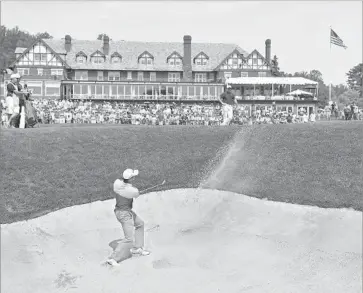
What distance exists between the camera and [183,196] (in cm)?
1808

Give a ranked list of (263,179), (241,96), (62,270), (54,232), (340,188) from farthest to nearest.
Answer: (241,96) < (263,179) < (340,188) < (54,232) < (62,270)

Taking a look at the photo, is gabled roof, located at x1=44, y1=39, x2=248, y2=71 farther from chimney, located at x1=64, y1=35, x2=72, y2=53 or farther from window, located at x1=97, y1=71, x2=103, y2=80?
window, located at x1=97, y1=71, x2=103, y2=80

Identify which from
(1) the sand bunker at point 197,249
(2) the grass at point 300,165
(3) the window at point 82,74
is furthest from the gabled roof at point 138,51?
(1) the sand bunker at point 197,249

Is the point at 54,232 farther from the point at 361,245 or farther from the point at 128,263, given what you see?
the point at 361,245

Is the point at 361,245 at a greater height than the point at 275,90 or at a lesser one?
lesser

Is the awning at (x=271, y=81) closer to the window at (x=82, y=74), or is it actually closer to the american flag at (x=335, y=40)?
the window at (x=82, y=74)

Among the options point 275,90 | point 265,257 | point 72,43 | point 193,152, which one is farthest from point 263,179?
point 72,43

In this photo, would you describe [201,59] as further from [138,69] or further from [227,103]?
[227,103]

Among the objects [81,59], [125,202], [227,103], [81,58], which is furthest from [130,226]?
[81,58]

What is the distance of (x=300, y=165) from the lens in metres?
20.1

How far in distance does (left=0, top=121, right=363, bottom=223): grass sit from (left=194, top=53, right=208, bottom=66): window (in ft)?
198

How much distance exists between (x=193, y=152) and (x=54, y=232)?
8.71 metres

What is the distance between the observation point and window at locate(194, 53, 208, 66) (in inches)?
3322

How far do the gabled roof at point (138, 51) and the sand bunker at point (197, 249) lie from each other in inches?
2637
